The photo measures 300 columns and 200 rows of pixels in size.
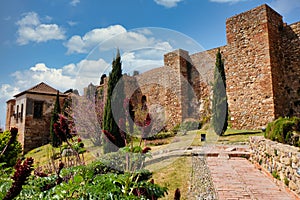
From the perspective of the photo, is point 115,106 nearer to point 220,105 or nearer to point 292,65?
point 220,105

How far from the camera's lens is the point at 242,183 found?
4098 millimetres

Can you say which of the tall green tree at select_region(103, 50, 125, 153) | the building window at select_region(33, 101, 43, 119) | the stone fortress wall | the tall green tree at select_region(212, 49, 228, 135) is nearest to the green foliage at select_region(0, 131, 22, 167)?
the tall green tree at select_region(103, 50, 125, 153)

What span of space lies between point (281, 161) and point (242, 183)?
0.75 meters

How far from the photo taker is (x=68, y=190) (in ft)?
5.40

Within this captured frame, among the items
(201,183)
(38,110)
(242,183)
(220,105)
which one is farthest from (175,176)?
(38,110)

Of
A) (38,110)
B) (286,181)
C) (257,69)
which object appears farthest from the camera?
(38,110)

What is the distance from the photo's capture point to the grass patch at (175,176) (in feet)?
14.0

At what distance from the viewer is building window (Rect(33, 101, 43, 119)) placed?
17953mm

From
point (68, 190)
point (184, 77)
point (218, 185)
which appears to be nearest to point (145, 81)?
point (184, 77)

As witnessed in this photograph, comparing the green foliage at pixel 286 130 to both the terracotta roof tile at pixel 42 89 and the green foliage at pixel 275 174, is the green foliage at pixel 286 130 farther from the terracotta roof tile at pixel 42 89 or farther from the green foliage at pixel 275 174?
the terracotta roof tile at pixel 42 89

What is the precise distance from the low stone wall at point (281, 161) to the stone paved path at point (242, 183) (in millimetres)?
161

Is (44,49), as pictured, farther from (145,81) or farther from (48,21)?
(145,81)

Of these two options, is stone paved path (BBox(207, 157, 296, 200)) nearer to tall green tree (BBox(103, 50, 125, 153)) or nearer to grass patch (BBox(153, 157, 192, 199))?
grass patch (BBox(153, 157, 192, 199))

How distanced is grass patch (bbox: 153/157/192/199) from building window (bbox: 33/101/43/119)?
15.0 m
